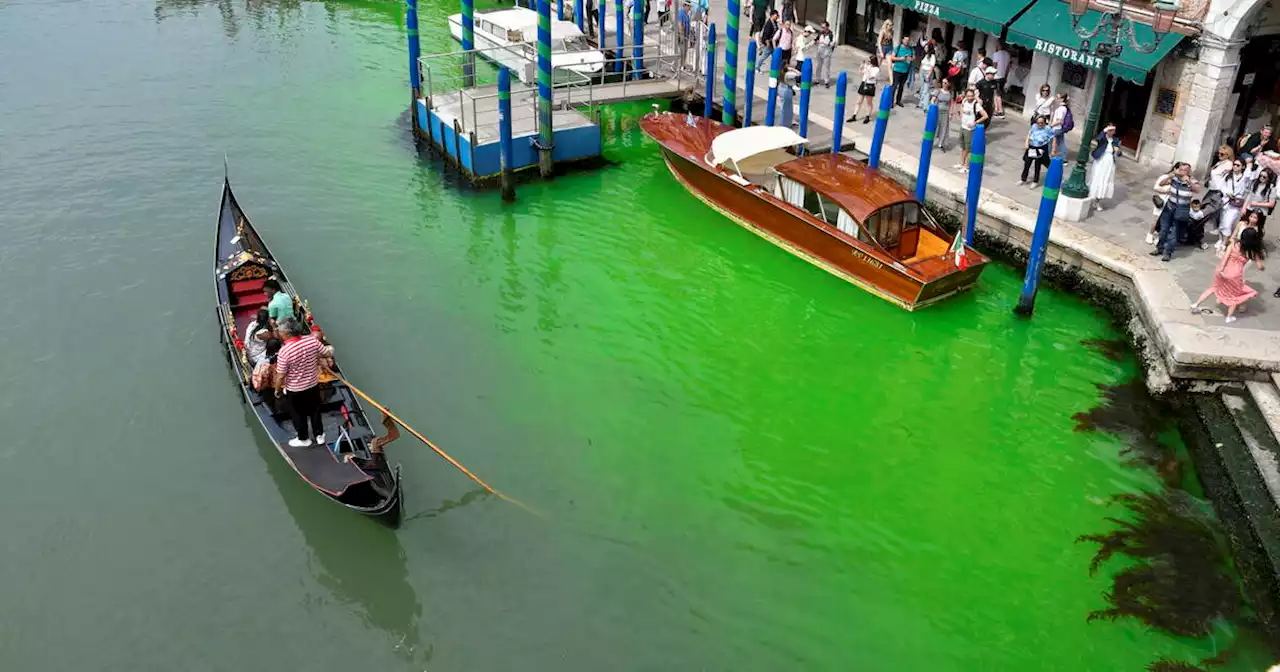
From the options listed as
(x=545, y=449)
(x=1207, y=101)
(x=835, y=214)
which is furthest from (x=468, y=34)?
(x=1207, y=101)

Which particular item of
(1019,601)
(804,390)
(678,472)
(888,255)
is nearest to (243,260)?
(678,472)

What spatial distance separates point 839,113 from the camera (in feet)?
58.3

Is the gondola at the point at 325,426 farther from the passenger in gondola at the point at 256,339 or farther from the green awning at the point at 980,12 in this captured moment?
the green awning at the point at 980,12

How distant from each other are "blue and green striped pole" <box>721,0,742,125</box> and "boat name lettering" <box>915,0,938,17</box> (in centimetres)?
401

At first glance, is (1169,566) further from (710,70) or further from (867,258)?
(710,70)

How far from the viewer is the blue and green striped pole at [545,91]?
17.1 m

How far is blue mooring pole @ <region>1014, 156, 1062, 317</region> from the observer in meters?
13.1

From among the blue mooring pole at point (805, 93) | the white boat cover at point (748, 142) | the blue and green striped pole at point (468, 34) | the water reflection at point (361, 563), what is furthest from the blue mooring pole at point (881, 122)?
the water reflection at point (361, 563)

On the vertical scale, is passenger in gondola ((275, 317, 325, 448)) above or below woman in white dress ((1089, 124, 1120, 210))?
below

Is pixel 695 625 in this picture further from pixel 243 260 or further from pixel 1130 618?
pixel 243 260

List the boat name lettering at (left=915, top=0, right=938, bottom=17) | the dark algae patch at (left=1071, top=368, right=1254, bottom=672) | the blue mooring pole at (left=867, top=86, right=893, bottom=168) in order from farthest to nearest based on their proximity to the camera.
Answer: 1. the boat name lettering at (left=915, top=0, right=938, bottom=17)
2. the blue mooring pole at (left=867, top=86, right=893, bottom=168)
3. the dark algae patch at (left=1071, top=368, right=1254, bottom=672)

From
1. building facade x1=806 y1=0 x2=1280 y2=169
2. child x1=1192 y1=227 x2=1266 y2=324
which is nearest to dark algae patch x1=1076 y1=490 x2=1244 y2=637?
child x1=1192 y1=227 x2=1266 y2=324

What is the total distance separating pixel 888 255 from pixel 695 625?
6.97 meters

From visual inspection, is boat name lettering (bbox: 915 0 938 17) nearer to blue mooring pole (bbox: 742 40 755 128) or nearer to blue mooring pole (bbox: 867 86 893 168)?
blue mooring pole (bbox: 742 40 755 128)
